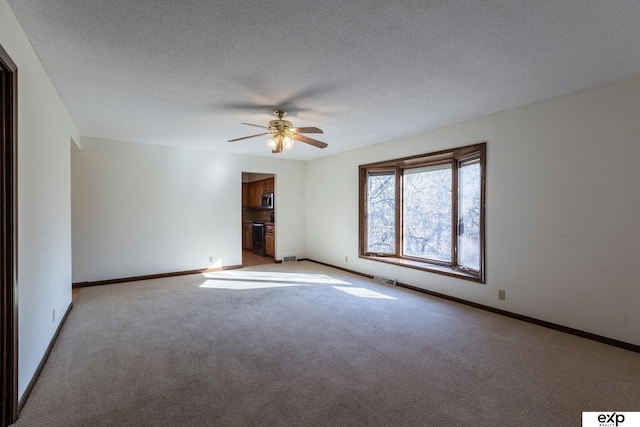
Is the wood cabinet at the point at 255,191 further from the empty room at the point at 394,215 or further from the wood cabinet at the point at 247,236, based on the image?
the empty room at the point at 394,215

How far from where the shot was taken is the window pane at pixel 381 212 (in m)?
5.39


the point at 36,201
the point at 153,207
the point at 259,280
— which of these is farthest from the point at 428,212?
the point at 153,207

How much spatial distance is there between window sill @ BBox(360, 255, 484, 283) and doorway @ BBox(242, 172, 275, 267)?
2.91 metres

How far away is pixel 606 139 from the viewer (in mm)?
2861

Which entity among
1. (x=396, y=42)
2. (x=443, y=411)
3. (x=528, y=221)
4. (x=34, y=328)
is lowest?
(x=443, y=411)

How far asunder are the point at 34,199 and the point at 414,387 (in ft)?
10.3

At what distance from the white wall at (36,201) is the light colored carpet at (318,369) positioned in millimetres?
362

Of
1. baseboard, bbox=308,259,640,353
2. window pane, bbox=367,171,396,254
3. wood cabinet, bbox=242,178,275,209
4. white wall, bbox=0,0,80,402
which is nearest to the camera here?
white wall, bbox=0,0,80,402

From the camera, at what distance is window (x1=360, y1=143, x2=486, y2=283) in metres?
4.09

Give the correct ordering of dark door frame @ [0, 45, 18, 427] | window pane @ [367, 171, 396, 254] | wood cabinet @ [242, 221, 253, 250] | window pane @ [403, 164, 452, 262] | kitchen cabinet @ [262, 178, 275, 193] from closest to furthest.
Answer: dark door frame @ [0, 45, 18, 427] → window pane @ [403, 164, 452, 262] → window pane @ [367, 171, 396, 254] → kitchen cabinet @ [262, 178, 275, 193] → wood cabinet @ [242, 221, 253, 250]

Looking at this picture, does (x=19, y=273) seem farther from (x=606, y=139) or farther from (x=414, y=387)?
(x=606, y=139)

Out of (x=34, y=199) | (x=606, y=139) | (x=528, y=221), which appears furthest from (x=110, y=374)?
(x=606, y=139)

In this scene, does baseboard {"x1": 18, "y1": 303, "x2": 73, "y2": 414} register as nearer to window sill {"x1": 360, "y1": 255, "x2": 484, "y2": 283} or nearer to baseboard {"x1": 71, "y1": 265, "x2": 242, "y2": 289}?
baseboard {"x1": 71, "y1": 265, "x2": 242, "y2": 289}

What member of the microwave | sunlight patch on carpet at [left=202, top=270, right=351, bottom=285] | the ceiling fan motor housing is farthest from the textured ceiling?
the microwave
